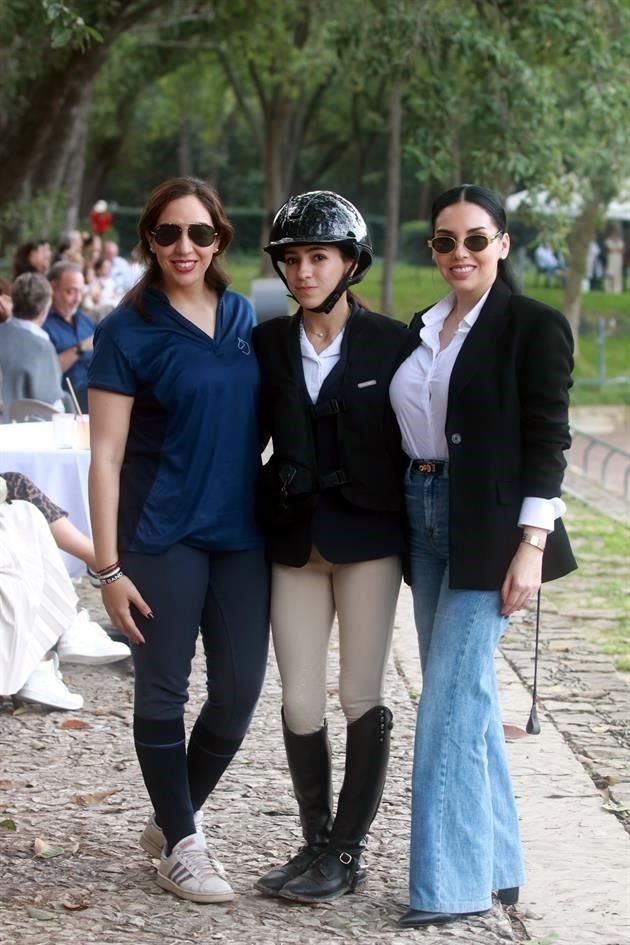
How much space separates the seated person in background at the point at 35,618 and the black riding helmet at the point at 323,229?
2567 mm

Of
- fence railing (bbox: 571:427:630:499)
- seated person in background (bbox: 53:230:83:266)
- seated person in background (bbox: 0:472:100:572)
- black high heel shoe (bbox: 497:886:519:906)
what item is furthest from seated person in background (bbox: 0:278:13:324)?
fence railing (bbox: 571:427:630:499)

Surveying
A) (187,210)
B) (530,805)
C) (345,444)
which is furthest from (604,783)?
(187,210)

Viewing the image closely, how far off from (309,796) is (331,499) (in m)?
0.85

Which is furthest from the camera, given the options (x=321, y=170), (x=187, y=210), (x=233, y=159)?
(x=233, y=159)

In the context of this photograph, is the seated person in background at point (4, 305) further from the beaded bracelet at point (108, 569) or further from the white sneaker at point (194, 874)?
the white sneaker at point (194, 874)

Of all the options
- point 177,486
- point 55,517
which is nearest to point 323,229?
point 177,486

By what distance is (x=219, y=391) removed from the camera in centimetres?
429

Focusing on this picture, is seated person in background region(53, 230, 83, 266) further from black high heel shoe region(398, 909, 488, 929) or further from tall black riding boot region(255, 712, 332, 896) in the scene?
black high heel shoe region(398, 909, 488, 929)

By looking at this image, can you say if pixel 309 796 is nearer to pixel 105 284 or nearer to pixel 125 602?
pixel 125 602

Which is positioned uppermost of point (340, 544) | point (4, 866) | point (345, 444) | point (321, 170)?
point (321, 170)

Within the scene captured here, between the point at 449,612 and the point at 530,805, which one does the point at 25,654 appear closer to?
the point at 530,805

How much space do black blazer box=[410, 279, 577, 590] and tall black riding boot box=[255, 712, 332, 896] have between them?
680 mm

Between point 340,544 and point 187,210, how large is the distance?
0.97 metres

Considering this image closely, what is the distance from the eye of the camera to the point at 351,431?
4254 mm
